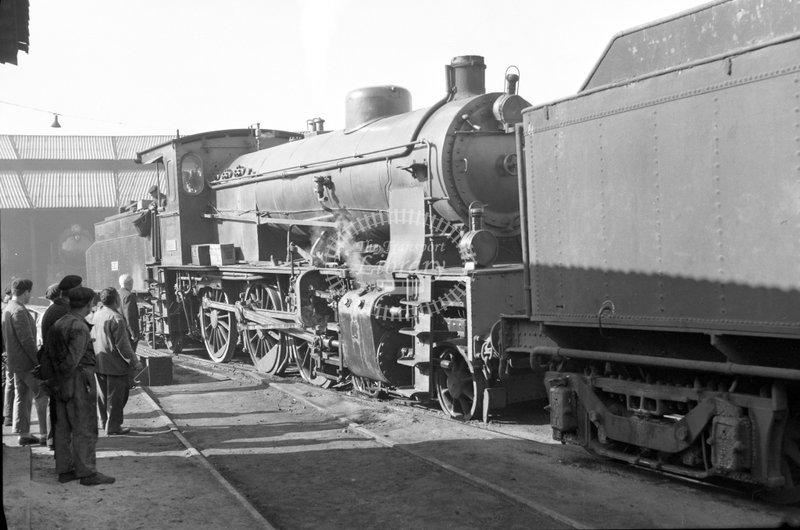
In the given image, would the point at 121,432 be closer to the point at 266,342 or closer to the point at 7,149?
the point at 266,342

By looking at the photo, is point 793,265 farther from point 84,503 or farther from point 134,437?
point 134,437

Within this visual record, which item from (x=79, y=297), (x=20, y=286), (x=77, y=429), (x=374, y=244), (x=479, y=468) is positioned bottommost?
(x=479, y=468)

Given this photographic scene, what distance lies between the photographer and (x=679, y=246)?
5.34 metres

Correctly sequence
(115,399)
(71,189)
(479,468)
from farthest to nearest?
(71,189) → (115,399) → (479,468)

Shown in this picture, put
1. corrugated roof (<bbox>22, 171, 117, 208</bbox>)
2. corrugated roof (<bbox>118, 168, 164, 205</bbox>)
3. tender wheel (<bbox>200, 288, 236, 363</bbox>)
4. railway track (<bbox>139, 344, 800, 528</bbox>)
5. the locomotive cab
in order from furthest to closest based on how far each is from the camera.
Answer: corrugated roof (<bbox>118, 168, 164, 205</bbox>)
corrugated roof (<bbox>22, 171, 117, 208</bbox>)
the locomotive cab
tender wheel (<bbox>200, 288, 236, 363</bbox>)
railway track (<bbox>139, 344, 800, 528</bbox>)

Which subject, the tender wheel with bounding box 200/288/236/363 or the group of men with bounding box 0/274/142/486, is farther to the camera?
the tender wheel with bounding box 200/288/236/363

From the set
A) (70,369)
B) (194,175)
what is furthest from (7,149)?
(70,369)

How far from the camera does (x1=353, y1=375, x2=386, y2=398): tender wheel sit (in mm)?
9602

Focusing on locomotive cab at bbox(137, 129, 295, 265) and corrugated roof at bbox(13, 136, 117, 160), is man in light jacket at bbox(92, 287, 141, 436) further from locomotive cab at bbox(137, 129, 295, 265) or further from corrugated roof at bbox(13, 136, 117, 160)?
corrugated roof at bbox(13, 136, 117, 160)

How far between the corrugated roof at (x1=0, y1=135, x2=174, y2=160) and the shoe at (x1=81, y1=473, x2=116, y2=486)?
28.9m

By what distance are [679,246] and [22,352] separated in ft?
19.1

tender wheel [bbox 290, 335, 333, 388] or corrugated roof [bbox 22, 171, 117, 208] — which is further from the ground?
corrugated roof [bbox 22, 171, 117, 208]

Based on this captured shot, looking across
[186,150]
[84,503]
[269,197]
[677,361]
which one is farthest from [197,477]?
[186,150]

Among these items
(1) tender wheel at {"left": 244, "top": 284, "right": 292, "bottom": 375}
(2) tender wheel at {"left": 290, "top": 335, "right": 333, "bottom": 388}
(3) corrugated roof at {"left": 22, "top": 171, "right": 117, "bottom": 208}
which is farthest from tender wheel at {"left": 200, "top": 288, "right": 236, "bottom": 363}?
(3) corrugated roof at {"left": 22, "top": 171, "right": 117, "bottom": 208}
